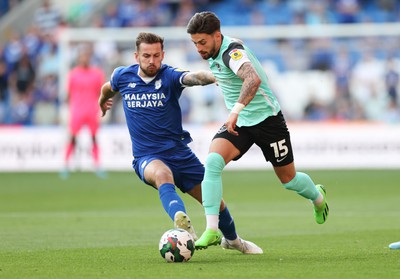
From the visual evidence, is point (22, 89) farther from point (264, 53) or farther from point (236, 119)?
point (236, 119)

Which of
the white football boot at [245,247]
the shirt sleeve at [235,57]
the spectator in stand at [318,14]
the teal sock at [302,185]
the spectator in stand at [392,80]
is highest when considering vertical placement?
the shirt sleeve at [235,57]

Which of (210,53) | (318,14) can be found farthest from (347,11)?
(210,53)

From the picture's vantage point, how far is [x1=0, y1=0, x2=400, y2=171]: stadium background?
78.7 ft

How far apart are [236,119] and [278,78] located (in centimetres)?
1711

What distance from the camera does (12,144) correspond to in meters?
25.0

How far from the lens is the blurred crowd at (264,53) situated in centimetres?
2508

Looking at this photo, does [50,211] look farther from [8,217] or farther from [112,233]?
[112,233]

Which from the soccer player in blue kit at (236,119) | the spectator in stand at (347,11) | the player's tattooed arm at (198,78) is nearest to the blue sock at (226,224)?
the soccer player in blue kit at (236,119)

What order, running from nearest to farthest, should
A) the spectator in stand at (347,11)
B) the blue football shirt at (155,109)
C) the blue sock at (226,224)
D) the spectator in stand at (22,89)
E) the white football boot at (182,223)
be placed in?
the white football boot at (182,223)
the blue sock at (226,224)
the blue football shirt at (155,109)
the spectator in stand at (22,89)
the spectator in stand at (347,11)

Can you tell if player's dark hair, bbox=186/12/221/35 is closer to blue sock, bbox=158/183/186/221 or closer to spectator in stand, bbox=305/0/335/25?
blue sock, bbox=158/183/186/221

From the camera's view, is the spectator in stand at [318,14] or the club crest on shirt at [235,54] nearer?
the club crest on shirt at [235,54]

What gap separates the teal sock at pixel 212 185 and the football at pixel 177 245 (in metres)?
0.39

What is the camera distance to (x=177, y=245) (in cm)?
852

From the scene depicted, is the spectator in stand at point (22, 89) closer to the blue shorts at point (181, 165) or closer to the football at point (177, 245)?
the blue shorts at point (181, 165)
